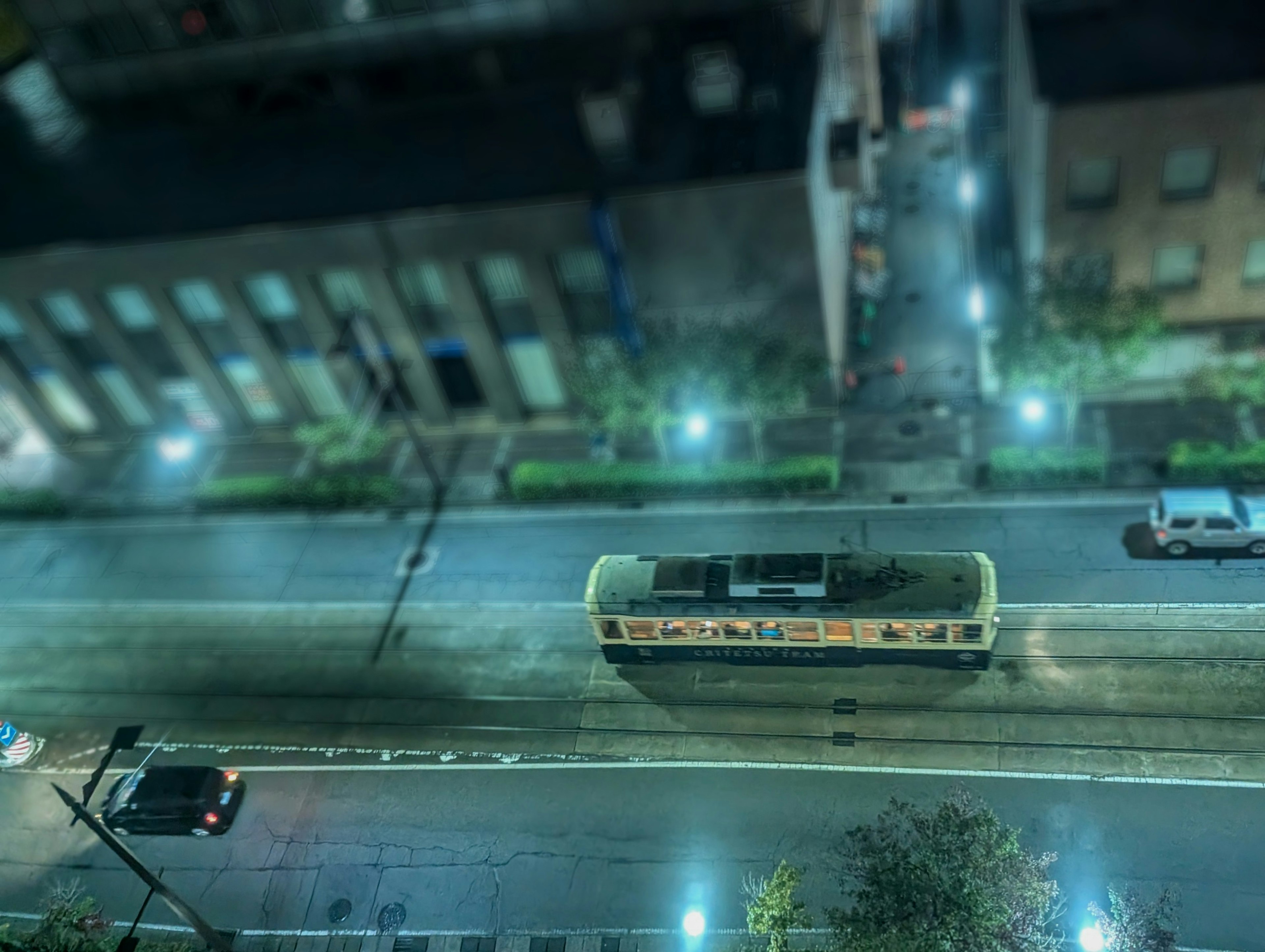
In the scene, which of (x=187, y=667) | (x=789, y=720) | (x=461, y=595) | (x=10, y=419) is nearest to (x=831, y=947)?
(x=789, y=720)

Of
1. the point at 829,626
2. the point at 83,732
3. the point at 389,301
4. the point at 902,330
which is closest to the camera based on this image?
the point at 829,626

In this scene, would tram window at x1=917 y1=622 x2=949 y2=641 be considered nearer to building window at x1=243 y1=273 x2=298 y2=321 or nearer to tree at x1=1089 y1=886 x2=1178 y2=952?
tree at x1=1089 y1=886 x2=1178 y2=952

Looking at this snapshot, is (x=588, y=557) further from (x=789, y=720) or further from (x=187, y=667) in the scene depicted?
(x=187, y=667)

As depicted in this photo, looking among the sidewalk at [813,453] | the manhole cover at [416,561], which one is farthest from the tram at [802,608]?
the manhole cover at [416,561]

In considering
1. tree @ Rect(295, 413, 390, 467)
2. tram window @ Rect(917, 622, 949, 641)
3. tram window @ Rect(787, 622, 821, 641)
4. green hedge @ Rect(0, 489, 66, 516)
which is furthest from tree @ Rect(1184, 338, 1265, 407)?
green hedge @ Rect(0, 489, 66, 516)

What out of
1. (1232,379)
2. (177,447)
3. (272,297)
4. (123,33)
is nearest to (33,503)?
(177,447)

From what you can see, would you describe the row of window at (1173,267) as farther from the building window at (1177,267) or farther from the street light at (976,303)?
the street light at (976,303)
